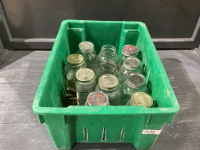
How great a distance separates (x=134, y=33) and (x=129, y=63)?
0.25 meters

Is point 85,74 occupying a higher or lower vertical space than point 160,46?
higher

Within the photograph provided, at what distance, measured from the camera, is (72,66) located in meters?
0.71

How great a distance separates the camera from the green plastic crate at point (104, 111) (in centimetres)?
46

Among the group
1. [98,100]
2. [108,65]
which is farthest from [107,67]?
[98,100]

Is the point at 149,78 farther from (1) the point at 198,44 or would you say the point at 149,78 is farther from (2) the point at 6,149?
(1) the point at 198,44

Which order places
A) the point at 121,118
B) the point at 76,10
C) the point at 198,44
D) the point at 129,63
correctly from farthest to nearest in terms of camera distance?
the point at 198,44, the point at 76,10, the point at 129,63, the point at 121,118

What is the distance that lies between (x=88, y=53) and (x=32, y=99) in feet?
1.39

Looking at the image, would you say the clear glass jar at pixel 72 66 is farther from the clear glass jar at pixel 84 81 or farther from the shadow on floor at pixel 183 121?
the shadow on floor at pixel 183 121

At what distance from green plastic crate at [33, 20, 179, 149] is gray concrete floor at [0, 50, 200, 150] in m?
0.12

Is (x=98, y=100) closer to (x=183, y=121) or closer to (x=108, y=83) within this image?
(x=108, y=83)

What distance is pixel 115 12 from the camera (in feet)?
3.69

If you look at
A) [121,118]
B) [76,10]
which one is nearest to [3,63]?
[76,10]

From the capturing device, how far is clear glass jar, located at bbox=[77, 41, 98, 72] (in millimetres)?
770

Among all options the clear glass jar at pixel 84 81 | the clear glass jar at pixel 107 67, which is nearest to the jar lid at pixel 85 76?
the clear glass jar at pixel 84 81
